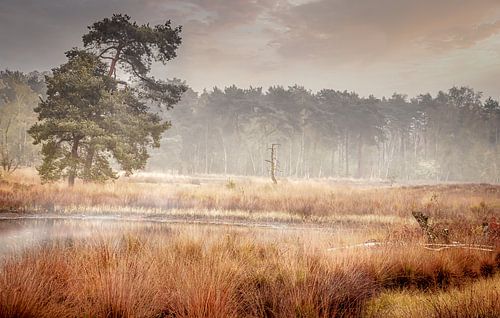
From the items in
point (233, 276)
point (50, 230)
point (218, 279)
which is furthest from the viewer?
point (50, 230)

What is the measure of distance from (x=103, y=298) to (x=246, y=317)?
1368 mm

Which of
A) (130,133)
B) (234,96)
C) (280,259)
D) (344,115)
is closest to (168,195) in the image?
(130,133)

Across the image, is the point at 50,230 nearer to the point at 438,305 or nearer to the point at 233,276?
the point at 233,276

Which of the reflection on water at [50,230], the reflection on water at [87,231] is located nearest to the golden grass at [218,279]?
the reflection on water at [87,231]

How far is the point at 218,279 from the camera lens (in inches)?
147

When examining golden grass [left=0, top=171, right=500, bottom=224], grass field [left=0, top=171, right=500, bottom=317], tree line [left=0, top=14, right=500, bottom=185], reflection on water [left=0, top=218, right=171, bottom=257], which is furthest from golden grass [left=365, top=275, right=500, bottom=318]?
tree line [left=0, top=14, right=500, bottom=185]

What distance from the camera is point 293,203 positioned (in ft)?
56.9

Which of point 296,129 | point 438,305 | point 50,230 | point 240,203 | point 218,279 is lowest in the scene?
point 50,230

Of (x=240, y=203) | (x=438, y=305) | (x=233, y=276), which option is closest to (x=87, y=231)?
(x=233, y=276)

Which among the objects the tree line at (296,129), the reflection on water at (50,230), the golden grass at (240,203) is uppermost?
the tree line at (296,129)

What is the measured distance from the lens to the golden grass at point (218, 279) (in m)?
3.52

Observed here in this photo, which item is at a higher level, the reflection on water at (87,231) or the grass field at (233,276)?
the grass field at (233,276)

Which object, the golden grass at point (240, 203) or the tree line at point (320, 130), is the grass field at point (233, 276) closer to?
the golden grass at point (240, 203)

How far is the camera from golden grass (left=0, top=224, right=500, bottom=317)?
352 cm
